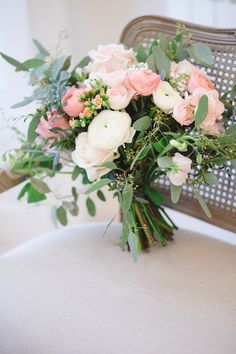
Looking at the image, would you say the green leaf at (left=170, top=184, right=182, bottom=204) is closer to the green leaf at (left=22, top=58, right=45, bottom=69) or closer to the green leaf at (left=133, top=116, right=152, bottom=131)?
the green leaf at (left=133, top=116, right=152, bottom=131)

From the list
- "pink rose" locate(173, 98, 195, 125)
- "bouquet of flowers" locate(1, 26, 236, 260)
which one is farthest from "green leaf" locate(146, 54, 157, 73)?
"pink rose" locate(173, 98, 195, 125)

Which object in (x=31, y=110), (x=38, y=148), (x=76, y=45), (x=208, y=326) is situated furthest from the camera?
(x=76, y=45)

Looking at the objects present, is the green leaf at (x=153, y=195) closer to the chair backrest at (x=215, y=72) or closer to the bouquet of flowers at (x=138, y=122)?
the bouquet of flowers at (x=138, y=122)

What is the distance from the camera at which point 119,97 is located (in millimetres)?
753

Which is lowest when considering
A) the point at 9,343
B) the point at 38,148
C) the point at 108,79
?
the point at 9,343


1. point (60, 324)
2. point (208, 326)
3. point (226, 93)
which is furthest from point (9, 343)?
point (226, 93)

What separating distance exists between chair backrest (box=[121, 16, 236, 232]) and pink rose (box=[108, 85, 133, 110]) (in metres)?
0.23

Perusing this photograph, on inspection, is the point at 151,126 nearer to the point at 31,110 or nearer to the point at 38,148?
the point at 38,148

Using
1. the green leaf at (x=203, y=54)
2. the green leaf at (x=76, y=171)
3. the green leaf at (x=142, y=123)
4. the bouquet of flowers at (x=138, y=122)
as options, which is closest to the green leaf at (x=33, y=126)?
the bouquet of flowers at (x=138, y=122)

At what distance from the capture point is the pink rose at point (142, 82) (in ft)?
2.50

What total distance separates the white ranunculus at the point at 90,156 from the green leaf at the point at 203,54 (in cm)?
24

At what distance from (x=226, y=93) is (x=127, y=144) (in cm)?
21

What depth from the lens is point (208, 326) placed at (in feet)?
2.39

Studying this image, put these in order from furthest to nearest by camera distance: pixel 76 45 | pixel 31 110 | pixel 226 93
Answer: pixel 76 45 < pixel 31 110 < pixel 226 93
